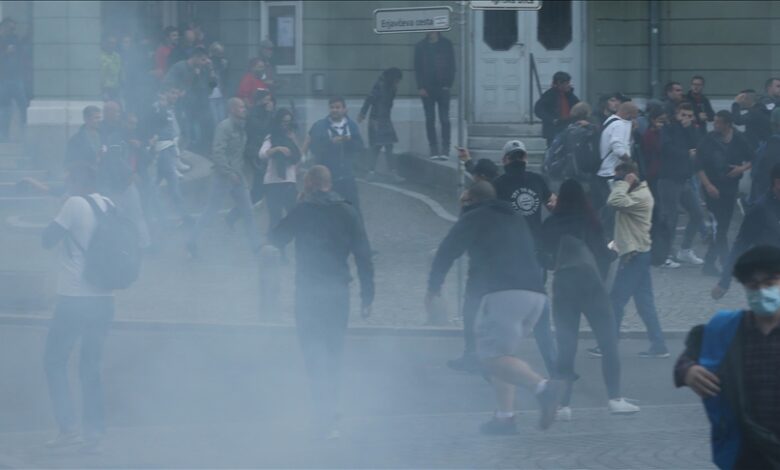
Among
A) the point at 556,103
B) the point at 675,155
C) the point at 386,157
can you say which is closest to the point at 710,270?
the point at 675,155

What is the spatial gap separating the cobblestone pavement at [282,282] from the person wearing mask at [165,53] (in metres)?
4.39

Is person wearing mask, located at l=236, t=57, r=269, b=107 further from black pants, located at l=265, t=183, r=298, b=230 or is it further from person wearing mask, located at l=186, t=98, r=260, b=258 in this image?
black pants, located at l=265, t=183, r=298, b=230

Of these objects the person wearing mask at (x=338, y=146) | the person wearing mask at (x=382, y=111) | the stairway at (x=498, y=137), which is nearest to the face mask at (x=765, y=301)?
the person wearing mask at (x=338, y=146)

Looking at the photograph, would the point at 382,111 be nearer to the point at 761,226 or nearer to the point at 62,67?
the point at 62,67

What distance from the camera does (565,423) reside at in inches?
378

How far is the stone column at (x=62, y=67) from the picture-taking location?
69.6 ft

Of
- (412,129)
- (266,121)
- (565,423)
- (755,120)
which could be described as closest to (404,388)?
(565,423)

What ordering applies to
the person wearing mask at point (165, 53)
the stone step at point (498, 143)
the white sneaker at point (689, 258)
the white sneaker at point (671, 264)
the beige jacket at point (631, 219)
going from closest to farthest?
the beige jacket at point (631, 219) < the white sneaker at point (671, 264) < the white sneaker at point (689, 258) < the stone step at point (498, 143) < the person wearing mask at point (165, 53)

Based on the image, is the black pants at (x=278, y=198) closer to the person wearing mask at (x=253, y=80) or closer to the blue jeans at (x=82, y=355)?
the person wearing mask at (x=253, y=80)

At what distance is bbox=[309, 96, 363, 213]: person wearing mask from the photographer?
15312mm

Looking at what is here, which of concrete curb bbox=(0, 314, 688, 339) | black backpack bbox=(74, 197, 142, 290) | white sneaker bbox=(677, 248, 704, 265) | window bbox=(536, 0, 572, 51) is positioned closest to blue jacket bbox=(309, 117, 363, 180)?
concrete curb bbox=(0, 314, 688, 339)

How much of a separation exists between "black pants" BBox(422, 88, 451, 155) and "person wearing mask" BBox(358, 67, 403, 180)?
0.50 meters

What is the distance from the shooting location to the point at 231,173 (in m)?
15.7

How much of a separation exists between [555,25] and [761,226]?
14120mm
